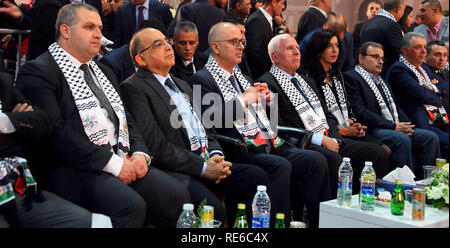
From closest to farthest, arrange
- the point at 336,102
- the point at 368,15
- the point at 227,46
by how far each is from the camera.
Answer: the point at 227,46, the point at 336,102, the point at 368,15

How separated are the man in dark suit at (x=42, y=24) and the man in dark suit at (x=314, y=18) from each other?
2.41 meters

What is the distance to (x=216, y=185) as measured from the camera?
3.54 m

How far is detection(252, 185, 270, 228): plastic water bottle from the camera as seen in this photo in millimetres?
2916

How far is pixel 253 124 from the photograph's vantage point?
389 cm

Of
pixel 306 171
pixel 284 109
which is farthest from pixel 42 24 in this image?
pixel 306 171

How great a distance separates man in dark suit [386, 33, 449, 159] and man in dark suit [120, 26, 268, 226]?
253 cm

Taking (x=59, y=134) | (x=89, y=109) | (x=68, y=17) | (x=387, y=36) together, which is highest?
(x=68, y=17)

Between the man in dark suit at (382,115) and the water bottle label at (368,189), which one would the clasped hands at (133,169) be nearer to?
the water bottle label at (368,189)

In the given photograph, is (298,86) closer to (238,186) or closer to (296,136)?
(296,136)

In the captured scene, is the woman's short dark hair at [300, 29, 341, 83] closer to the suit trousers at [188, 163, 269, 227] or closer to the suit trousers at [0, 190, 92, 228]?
the suit trousers at [188, 163, 269, 227]

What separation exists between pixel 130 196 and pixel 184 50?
1.90 meters

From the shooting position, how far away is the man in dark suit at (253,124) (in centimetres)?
369
